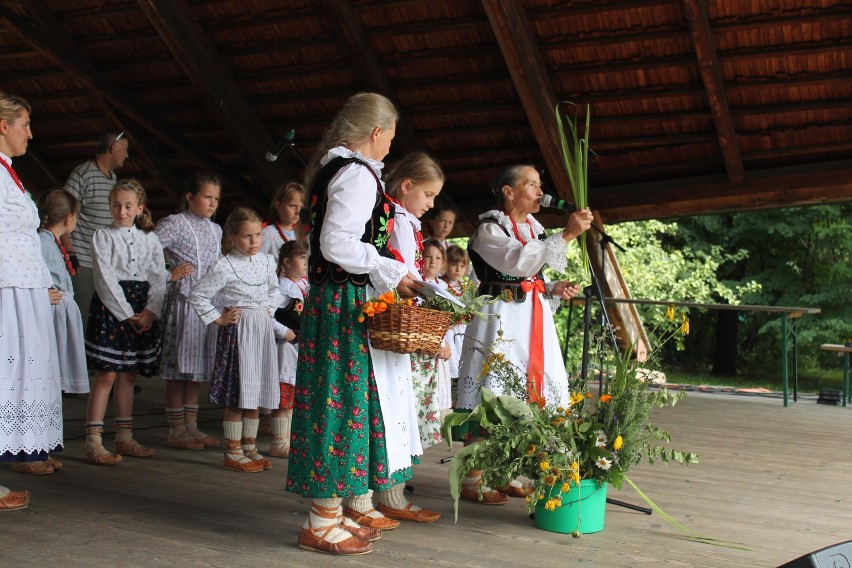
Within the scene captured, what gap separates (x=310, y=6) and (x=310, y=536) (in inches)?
201

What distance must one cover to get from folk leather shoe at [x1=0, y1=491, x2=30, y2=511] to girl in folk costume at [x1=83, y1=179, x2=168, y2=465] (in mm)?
809

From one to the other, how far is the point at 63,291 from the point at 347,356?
194cm

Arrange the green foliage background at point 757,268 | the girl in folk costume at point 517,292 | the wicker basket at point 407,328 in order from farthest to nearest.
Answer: the green foliage background at point 757,268, the girl in folk costume at point 517,292, the wicker basket at point 407,328

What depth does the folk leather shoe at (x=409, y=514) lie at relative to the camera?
130 inches

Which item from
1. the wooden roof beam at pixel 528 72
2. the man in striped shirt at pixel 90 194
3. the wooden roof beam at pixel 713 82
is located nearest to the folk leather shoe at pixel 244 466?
the man in striped shirt at pixel 90 194

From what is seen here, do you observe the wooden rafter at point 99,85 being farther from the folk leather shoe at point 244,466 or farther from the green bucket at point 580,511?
the green bucket at point 580,511

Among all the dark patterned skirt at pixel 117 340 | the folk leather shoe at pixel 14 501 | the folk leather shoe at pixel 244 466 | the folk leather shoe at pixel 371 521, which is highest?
the dark patterned skirt at pixel 117 340

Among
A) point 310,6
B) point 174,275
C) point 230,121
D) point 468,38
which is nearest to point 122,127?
point 230,121

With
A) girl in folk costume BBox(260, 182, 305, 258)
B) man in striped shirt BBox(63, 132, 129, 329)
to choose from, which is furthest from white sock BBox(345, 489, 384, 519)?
man in striped shirt BBox(63, 132, 129, 329)

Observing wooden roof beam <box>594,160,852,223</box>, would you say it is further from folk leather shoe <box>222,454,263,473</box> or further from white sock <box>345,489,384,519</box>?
white sock <box>345,489,384,519</box>

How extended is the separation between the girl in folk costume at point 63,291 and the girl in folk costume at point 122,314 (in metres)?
0.07

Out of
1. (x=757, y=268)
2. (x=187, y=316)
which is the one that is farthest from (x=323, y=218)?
(x=757, y=268)

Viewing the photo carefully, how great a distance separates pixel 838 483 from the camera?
4.32m

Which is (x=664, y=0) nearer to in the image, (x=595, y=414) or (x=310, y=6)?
(x=310, y=6)
